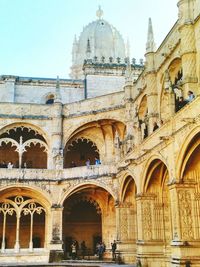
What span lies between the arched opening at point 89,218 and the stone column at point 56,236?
1.80 meters

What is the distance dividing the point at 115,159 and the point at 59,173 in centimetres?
412

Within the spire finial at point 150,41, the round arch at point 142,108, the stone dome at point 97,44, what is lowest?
the round arch at point 142,108

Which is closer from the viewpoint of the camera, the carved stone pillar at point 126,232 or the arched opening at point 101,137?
the carved stone pillar at point 126,232

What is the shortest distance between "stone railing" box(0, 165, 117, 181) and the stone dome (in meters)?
16.5

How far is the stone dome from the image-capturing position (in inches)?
1722

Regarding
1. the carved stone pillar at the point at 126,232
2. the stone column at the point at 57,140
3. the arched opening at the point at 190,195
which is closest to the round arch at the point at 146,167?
the arched opening at the point at 190,195

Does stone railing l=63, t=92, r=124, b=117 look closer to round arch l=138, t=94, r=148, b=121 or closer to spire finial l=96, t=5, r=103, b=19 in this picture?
round arch l=138, t=94, r=148, b=121

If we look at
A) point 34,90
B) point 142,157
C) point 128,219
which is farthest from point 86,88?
point 142,157

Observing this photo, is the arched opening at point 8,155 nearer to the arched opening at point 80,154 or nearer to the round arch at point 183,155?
the arched opening at point 80,154

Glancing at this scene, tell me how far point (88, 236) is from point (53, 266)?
28.6ft

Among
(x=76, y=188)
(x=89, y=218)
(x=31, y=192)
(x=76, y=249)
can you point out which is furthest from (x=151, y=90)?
(x=76, y=249)

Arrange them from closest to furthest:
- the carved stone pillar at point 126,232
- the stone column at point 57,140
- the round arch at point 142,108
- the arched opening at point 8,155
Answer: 1. the carved stone pillar at point 126,232
2. the round arch at point 142,108
3. the stone column at point 57,140
4. the arched opening at point 8,155

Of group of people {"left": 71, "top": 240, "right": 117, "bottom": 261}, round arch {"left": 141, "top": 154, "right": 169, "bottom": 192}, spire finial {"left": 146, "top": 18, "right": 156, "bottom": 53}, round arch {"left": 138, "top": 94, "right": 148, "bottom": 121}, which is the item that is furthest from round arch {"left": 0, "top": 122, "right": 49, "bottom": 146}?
round arch {"left": 141, "top": 154, "right": 169, "bottom": 192}

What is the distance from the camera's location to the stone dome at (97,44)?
144ft
